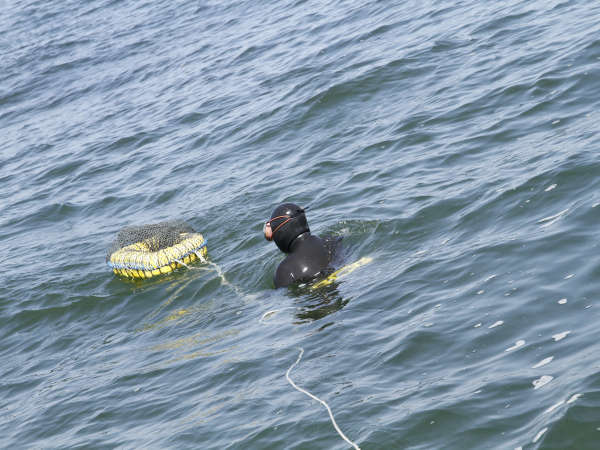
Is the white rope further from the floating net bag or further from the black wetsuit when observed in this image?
the floating net bag

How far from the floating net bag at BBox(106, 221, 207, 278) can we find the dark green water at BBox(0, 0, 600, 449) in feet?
0.80

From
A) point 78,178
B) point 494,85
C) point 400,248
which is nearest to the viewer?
point 400,248

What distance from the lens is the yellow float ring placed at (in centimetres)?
1102

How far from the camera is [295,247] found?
30.9ft

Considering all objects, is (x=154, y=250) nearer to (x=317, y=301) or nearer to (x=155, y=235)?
(x=155, y=235)

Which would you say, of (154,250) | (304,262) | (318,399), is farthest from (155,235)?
(318,399)

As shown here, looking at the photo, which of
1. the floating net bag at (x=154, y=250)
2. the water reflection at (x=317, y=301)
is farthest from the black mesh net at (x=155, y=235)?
the water reflection at (x=317, y=301)

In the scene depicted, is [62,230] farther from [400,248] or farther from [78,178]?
[400,248]

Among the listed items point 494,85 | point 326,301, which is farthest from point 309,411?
point 494,85

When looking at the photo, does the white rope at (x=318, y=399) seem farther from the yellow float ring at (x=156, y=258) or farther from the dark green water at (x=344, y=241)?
the yellow float ring at (x=156, y=258)

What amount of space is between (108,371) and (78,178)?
8989 millimetres

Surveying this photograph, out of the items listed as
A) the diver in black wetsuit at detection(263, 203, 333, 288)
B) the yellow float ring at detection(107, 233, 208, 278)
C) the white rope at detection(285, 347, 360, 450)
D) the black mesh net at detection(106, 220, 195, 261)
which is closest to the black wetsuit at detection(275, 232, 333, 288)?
the diver in black wetsuit at detection(263, 203, 333, 288)

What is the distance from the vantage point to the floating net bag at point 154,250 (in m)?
11.0

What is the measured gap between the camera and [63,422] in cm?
791
